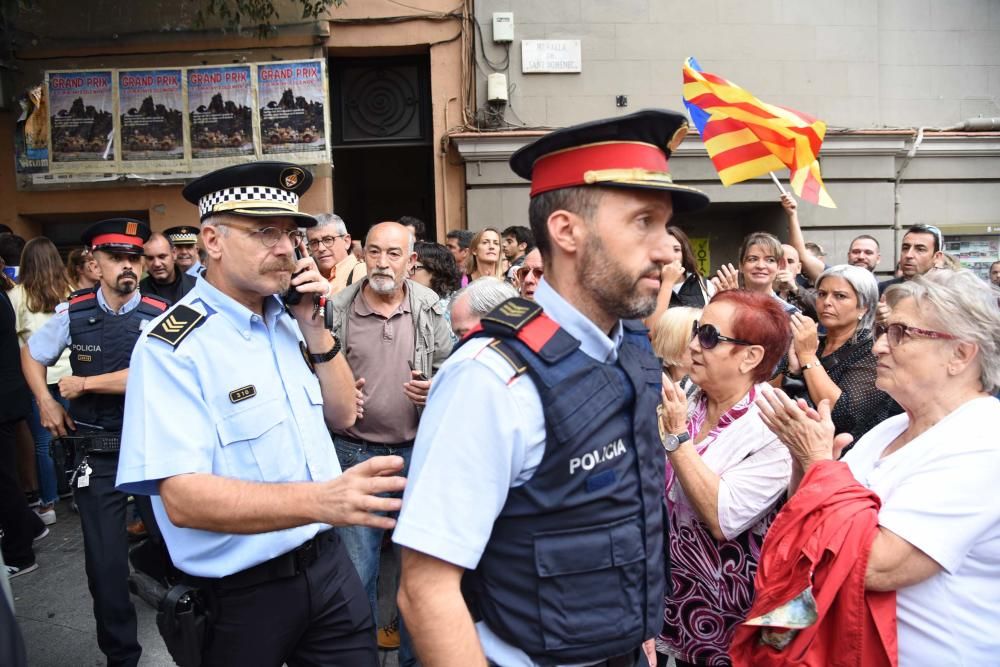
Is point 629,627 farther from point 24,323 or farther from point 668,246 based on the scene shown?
point 24,323

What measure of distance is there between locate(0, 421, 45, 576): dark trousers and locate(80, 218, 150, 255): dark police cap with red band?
1.85 metres

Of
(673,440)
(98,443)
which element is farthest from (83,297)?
(673,440)

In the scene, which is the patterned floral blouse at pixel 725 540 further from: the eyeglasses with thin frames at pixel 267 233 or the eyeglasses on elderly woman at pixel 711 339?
the eyeglasses with thin frames at pixel 267 233

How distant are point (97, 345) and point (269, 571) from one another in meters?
2.56

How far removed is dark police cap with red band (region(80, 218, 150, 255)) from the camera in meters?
4.37

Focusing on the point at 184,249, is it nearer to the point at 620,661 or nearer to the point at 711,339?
the point at 711,339

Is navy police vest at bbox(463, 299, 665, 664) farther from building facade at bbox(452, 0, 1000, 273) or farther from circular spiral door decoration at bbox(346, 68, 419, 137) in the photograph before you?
circular spiral door decoration at bbox(346, 68, 419, 137)

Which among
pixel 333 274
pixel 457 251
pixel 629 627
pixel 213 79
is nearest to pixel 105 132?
pixel 213 79

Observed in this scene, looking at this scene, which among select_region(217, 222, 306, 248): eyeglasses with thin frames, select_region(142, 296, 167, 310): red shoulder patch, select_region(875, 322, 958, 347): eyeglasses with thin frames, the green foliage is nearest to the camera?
select_region(875, 322, 958, 347): eyeglasses with thin frames

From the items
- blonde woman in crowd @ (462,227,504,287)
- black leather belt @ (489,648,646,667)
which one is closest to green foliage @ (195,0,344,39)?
blonde woman in crowd @ (462,227,504,287)

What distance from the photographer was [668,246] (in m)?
1.79

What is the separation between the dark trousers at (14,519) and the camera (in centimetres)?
500

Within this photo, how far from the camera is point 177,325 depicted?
2383 millimetres

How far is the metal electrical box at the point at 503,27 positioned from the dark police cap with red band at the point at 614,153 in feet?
26.7
